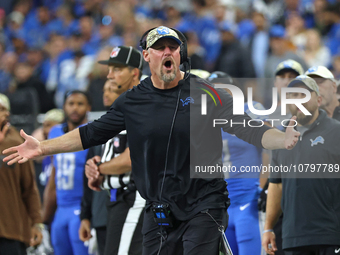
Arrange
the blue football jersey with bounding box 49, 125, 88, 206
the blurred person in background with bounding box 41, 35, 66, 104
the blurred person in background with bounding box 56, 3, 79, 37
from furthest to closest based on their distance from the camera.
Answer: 1. the blurred person in background with bounding box 56, 3, 79, 37
2. the blurred person in background with bounding box 41, 35, 66, 104
3. the blue football jersey with bounding box 49, 125, 88, 206

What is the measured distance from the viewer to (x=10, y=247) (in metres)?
5.80

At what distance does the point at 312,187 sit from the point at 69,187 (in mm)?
3447

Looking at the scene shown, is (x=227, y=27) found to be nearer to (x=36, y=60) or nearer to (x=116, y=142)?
(x=116, y=142)

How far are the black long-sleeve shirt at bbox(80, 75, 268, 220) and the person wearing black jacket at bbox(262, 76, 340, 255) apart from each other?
1095 mm

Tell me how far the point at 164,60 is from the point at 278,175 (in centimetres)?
182

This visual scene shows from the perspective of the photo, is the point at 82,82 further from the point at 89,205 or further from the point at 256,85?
the point at 89,205

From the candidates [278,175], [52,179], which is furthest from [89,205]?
[278,175]

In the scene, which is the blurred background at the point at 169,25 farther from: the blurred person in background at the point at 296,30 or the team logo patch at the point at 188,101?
the team logo patch at the point at 188,101

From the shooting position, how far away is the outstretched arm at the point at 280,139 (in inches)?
145

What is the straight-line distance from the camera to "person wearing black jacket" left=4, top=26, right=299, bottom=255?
160 inches

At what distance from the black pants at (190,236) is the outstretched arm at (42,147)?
808mm

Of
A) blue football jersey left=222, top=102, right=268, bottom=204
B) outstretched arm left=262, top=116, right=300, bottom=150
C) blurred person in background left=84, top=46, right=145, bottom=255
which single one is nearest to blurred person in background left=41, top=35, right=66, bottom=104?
blurred person in background left=84, top=46, right=145, bottom=255

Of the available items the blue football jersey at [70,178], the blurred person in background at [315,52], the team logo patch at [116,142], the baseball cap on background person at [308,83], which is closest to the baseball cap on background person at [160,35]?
the baseball cap on background person at [308,83]

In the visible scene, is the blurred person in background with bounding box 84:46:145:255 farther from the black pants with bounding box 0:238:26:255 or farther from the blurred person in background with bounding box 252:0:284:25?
the blurred person in background with bounding box 252:0:284:25
